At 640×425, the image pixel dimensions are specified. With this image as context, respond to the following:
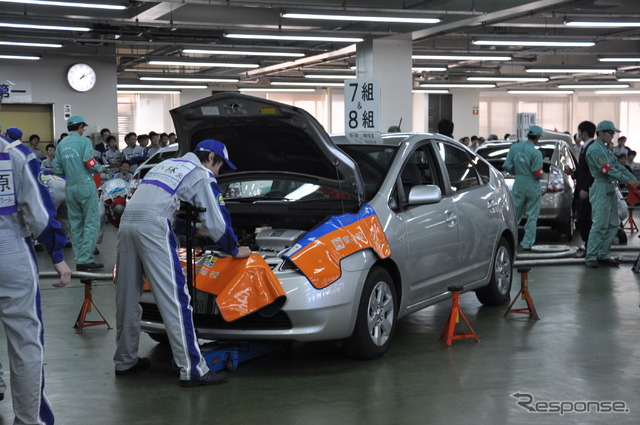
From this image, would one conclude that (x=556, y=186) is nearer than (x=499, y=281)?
No

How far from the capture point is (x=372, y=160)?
21.1 ft

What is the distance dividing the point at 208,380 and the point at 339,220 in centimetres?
133

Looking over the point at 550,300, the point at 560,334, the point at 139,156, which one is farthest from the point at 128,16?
the point at 560,334

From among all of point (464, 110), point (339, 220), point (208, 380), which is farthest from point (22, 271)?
point (464, 110)

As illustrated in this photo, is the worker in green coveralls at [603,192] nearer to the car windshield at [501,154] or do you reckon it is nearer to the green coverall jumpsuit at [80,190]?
the car windshield at [501,154]

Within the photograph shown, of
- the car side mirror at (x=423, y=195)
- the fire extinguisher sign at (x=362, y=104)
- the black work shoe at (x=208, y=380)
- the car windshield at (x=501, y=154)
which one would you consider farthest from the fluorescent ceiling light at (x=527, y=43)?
the black work shoe at (x=208, y=380)

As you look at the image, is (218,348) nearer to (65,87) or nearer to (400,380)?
(400,380)

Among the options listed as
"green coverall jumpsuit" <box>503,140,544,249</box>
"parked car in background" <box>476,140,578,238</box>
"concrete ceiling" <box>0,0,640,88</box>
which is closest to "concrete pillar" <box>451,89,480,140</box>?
"concrete ceiling" <box>0,0,640,88</box>

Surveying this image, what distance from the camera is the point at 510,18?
16016mm

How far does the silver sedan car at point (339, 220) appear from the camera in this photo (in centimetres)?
536

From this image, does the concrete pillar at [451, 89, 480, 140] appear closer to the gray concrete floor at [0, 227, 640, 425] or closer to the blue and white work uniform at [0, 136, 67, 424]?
the gray concrete floor at [0, 227, 640, 425]

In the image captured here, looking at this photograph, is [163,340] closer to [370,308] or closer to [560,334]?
[370,308]

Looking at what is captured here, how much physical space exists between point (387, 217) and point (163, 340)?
1.92m

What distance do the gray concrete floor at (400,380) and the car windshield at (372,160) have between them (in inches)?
48.1
